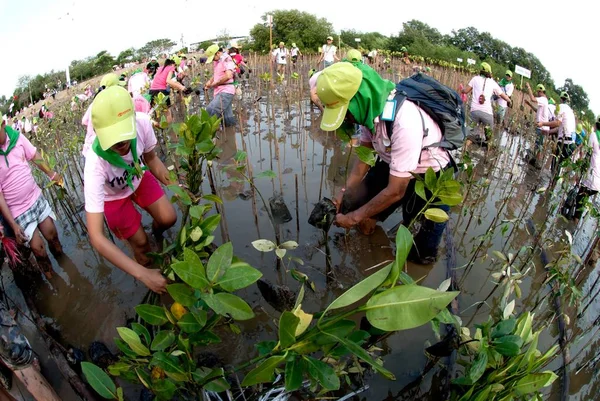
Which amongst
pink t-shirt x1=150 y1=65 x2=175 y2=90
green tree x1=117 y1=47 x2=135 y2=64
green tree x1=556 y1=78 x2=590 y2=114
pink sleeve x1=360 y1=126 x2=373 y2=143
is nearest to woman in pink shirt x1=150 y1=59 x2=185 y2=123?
pink t-shirt x1=150 y1=65 x2=175 y2=90

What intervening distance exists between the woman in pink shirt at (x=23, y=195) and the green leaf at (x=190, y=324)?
7.41ft

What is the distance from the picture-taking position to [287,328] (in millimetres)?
857

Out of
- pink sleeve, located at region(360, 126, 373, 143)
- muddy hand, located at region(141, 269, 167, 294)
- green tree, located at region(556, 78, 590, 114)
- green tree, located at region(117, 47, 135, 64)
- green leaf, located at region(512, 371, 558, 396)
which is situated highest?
pink sleeve, located at region(360, 126, 373, 143)

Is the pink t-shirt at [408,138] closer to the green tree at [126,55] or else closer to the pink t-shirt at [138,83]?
the pink t-shirt at [138,83]

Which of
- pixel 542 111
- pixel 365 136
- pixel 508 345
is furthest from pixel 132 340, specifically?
pixel 542 111

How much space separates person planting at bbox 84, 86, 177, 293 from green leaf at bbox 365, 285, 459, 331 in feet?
4.06

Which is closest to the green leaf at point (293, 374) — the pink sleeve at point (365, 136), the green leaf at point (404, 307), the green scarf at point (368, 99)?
the green leaf at point (404, 307)

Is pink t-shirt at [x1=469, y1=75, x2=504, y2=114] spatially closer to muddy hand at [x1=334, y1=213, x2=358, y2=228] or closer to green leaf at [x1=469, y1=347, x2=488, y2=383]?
muddy hand at [x1=334, y1=213, x2=358, y2=228]

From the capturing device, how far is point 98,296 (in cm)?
279

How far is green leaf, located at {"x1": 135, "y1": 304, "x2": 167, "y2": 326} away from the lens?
4.06ft

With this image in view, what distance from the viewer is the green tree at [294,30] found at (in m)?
24.8

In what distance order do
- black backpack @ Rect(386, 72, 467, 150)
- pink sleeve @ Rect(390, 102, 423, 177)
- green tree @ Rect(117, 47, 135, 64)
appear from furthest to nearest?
green tree @ Rect(117, 47, 135, 64), black backpack @ Rect(386, 72, 467, 150), pink sleeve @ Rect(390, 102, 423, 177)

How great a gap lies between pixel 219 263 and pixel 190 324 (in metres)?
0.30

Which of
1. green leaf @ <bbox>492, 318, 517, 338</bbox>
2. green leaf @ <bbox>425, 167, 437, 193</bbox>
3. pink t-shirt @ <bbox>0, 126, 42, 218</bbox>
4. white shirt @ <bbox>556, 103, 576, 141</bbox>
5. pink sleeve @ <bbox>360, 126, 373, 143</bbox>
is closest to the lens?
green leaf @ <bbox>492, 318, 517, 338</bbox>
